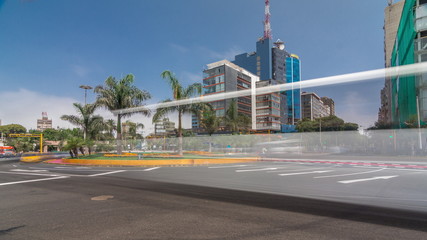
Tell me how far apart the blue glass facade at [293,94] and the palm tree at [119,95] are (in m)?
96.0

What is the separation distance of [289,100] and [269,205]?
122 metres

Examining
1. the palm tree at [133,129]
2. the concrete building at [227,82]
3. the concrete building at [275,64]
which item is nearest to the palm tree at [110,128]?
the palm tree at [133,129]

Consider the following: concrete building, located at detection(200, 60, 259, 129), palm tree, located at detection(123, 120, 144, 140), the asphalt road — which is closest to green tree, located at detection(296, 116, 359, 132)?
the asphalt road

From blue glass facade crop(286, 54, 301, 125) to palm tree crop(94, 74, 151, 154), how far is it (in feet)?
315

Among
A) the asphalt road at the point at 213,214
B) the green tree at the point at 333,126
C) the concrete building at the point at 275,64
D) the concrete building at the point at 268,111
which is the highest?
the concrete building at the point at 275,64

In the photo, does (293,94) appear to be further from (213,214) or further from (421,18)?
(213,214)

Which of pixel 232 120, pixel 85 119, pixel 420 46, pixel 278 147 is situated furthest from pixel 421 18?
pixel 85 119

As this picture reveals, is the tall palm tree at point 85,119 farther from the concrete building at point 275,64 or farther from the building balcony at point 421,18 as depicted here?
the concrete building at point 275,64

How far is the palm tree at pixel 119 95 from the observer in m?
21.8

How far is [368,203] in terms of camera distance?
548 centimetres

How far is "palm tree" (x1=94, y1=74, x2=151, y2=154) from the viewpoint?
71.6 ft

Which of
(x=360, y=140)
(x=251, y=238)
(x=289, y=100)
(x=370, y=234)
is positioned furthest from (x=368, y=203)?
(x=289, y=100)

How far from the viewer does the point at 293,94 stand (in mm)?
120625

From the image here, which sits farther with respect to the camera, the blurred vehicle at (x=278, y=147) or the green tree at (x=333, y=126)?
the blurred vehicle at (x=278, y=147)
